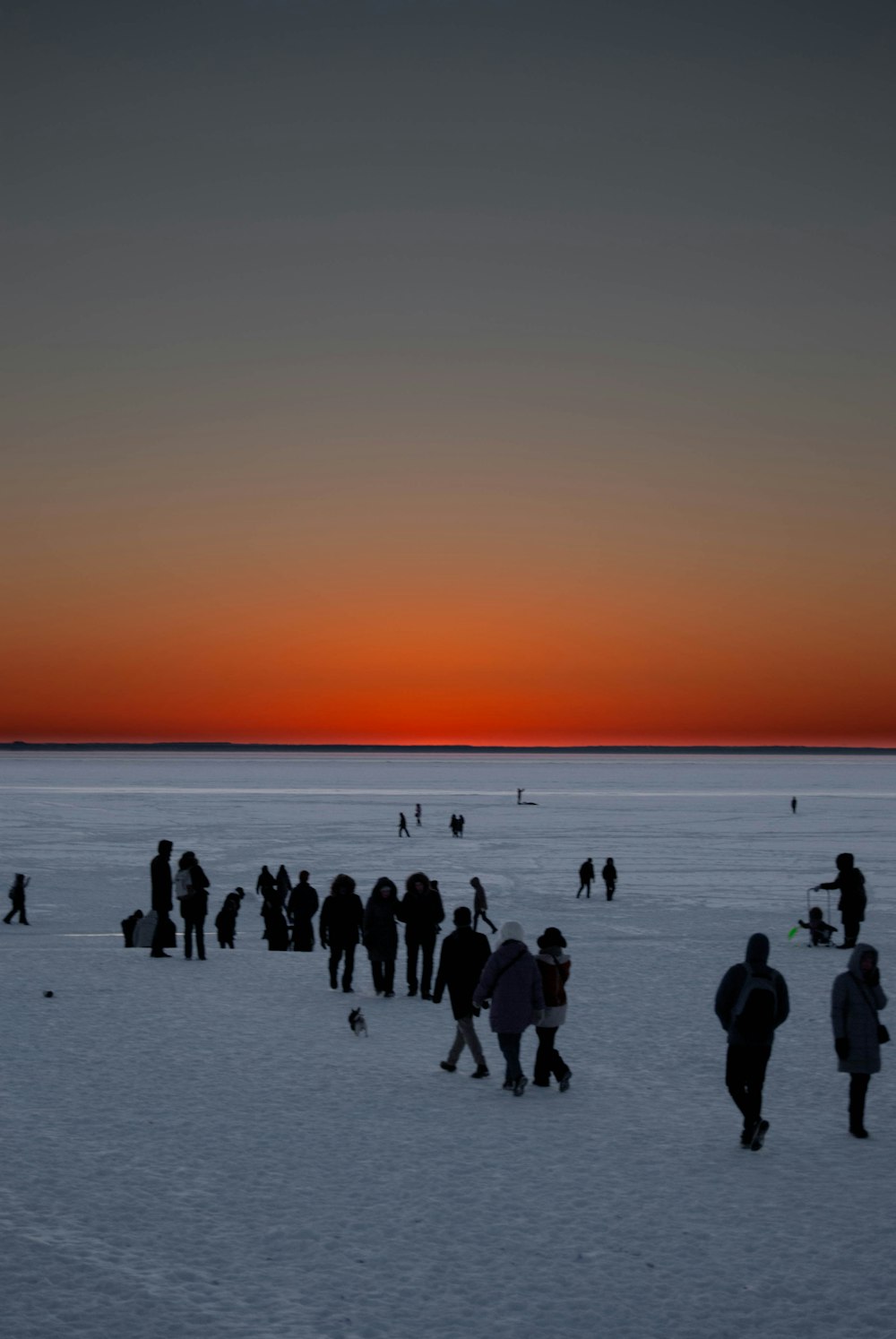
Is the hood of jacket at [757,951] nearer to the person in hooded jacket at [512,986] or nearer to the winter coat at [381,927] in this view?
the person in hooded jacket at [512,986]

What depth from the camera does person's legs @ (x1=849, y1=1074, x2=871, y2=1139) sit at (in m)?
9.81

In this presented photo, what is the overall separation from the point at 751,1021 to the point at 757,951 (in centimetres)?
49

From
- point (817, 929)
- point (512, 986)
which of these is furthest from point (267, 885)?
point (512, 986)

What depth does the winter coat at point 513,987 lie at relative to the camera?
10.8 meters

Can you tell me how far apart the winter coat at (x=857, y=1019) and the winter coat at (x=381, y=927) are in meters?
7.01

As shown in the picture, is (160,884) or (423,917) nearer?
(423,917)

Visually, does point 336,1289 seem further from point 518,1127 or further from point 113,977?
point 113,977

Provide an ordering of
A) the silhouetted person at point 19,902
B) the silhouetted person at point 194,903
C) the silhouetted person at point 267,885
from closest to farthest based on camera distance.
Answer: the silhouetted person at point 194,903 → the silhouetted person at point 267,885 → the silhouetted person at point 19,902

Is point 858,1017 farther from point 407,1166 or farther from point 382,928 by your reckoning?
point 382,928

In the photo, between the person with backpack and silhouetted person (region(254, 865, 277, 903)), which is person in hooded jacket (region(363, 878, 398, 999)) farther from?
silhouetted person (region(254, 865, 277, 903))

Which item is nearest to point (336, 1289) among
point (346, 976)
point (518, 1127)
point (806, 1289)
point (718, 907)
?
point (806, 1289)

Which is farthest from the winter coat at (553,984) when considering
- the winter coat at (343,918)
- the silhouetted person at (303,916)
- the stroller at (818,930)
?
the stroller at (818,930)

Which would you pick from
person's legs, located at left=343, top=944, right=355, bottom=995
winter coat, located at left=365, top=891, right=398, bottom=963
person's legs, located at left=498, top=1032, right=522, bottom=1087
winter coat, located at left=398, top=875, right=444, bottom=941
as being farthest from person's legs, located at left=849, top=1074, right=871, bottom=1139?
person's legs, located at left=343, top=944, right=355, bottom=995

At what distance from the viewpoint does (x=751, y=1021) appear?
30.5 ft
